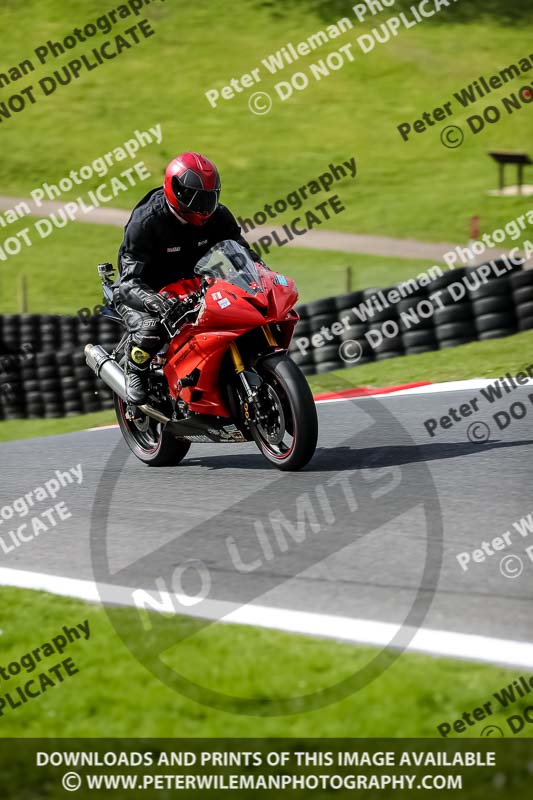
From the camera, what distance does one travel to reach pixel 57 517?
21.7 ft

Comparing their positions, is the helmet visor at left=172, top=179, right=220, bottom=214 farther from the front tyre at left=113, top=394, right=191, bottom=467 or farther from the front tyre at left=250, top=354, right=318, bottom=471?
the front tyre at left=113, top=394, right=191, bottom=467

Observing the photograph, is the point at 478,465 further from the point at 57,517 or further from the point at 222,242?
the point at 57,517

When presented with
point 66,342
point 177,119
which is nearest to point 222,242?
point 66,342

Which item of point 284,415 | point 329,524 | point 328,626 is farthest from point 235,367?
point 328,626

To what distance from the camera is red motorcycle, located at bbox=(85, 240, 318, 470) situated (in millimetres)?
6746

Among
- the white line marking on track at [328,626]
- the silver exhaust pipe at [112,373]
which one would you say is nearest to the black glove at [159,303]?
the silver exhaust pipe at [112,373]

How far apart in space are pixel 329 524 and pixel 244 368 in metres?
1.48

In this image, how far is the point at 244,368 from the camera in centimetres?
695

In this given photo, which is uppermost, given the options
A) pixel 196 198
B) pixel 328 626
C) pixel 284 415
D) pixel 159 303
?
pixel 196 198

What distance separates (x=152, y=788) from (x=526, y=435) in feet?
17.1

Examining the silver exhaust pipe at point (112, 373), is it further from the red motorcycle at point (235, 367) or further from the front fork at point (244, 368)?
the front fork at point (244, 368)

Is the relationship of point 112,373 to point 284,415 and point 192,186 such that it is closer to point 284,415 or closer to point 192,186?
point 192,186

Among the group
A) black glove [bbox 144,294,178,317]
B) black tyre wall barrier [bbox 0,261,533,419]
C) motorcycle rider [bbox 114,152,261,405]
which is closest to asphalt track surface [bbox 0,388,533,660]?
motorcycle rider [bbox 114,152,261,405]

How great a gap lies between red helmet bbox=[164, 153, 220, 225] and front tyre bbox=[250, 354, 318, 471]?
3.90 feet
